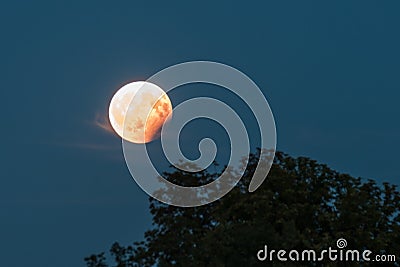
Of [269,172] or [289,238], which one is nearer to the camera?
[289,238]

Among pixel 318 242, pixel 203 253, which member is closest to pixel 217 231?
pixel 203 253

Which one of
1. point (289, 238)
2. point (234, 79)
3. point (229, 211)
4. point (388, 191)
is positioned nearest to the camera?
point (289, 238)

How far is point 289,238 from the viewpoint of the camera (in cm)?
2312

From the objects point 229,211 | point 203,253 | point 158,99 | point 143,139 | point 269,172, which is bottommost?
point 203,253

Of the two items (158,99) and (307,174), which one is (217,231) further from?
(158,99)

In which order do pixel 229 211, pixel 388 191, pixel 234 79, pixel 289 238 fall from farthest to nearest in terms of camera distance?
1. pixel 234 79
2. pixel 388 191
3. pixel 229 211
4. pixel 289 238

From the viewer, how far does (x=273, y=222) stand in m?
24.5

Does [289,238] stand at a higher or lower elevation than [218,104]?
lower

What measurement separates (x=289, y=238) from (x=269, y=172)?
332 centimetres

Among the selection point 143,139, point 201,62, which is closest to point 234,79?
point 201,62

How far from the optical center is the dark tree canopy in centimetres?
2348

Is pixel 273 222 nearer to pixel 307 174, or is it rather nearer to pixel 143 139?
pixel 307 174

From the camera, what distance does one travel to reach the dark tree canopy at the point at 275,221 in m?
23.5

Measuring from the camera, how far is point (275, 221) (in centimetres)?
2430
